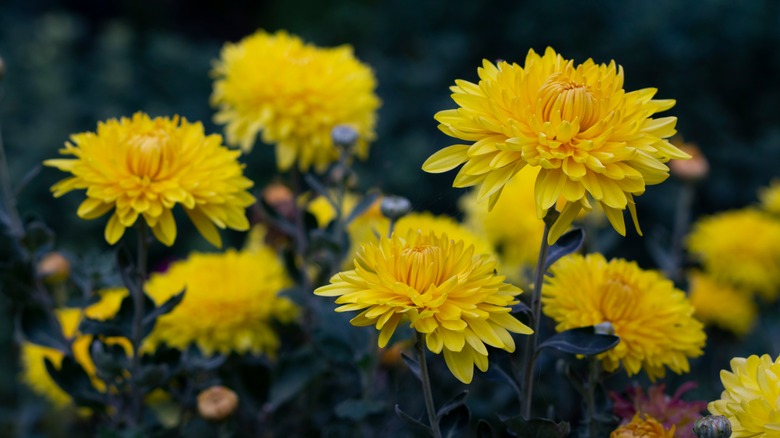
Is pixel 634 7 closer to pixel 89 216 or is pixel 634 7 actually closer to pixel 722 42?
pixel 722 42

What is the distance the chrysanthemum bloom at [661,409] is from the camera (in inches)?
43.5

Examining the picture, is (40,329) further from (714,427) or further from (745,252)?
(745,252)

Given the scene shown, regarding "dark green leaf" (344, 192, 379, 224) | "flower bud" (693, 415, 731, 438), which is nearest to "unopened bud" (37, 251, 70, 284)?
"dark green leaf" (344, 192, 379, 224)

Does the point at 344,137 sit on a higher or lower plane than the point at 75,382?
higher

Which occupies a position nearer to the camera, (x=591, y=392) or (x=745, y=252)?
(x=591, y=392)

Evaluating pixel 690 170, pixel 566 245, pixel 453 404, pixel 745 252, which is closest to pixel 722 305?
pixel 745 252

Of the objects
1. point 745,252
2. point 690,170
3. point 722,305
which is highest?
point 690,170

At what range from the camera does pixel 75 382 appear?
1377 mm

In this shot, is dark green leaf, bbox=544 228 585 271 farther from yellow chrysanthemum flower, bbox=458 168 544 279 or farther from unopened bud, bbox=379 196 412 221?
yellow chrysanthemum flower, bbox=458 168 544 279

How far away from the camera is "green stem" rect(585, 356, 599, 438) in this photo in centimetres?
113

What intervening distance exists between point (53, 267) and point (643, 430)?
1.07 metres

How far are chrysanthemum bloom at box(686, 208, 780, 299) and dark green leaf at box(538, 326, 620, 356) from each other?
1151 millimetres

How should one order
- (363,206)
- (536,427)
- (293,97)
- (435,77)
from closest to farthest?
1. (536,427)
2. (363,206)
3. (293,97)
4. (435,77)

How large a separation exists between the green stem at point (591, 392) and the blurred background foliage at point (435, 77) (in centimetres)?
187
